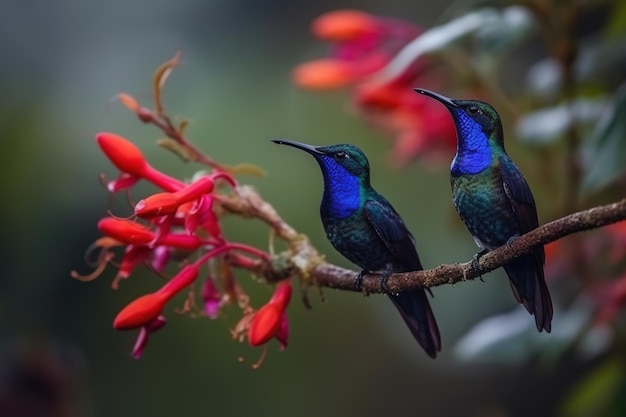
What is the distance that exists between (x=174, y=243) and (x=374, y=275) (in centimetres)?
16

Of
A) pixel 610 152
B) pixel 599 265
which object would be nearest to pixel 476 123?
pixel 610 152

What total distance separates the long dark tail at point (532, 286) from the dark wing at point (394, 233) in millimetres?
67

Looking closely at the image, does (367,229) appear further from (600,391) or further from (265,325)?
(600,391)

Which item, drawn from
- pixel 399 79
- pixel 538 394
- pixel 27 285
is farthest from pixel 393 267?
pixel 27 285

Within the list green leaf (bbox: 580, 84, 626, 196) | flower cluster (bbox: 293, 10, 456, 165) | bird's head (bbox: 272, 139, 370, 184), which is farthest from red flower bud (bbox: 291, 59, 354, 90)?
bird's head (bbox: 272, 139, 370, 184)

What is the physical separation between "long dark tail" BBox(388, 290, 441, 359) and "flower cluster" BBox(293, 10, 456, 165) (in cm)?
38

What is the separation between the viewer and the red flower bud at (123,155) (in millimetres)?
513

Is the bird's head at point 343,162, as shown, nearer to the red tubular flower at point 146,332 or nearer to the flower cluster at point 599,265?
the red tubular flower at point 146,332

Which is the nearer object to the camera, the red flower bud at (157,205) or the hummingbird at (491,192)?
the hummingbird at (491,192)

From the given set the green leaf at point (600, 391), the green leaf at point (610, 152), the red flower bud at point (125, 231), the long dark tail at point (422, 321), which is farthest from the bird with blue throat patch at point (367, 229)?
the green leaf at point (600, 391)

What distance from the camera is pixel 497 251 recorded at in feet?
1.07

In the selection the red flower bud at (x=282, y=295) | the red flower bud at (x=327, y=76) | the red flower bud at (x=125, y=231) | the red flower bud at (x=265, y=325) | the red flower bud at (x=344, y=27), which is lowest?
the red flower bud at (x=265, y=325)

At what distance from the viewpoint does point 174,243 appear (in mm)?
529

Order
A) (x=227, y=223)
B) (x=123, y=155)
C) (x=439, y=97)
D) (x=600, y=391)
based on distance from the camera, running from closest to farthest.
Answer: (x=439, y=97)
(x=123, y=155)
(x=600, y=391)
(x=227, y=223)
